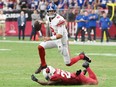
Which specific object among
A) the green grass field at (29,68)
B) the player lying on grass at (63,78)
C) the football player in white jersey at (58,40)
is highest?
the football player in white jersey at (58,40)

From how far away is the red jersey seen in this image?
11.5 metres

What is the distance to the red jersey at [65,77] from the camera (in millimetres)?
11539

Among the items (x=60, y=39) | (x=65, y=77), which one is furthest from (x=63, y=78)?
(x=60, y=39)

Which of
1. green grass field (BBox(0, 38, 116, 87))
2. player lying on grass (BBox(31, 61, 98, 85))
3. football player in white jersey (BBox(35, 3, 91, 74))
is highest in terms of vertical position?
football player in white jersey (BBox(35, 3, 91, 74))

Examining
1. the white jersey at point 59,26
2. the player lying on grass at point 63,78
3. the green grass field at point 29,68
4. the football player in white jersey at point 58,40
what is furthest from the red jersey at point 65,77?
the white jersey at point 59,26

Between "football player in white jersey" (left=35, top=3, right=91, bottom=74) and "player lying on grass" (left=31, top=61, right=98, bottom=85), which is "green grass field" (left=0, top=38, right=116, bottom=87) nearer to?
"player lying on grass" (left=31, top=61, right=98, bottom=85)

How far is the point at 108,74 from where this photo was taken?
1423cm

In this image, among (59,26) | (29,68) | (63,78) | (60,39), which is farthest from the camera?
(29,68)

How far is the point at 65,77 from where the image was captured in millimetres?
11602

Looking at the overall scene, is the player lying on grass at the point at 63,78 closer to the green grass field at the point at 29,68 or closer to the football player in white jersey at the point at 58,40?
the green grass field at the point at 29,68

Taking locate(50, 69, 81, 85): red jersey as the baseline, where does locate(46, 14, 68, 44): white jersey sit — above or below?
above

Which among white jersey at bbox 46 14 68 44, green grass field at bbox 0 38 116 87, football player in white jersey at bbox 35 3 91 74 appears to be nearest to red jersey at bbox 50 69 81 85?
green grass field at bbox 0 38 116 87

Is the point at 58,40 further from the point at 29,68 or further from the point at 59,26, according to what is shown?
the point at 29,68

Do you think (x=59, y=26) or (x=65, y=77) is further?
(x=59, y=26)
